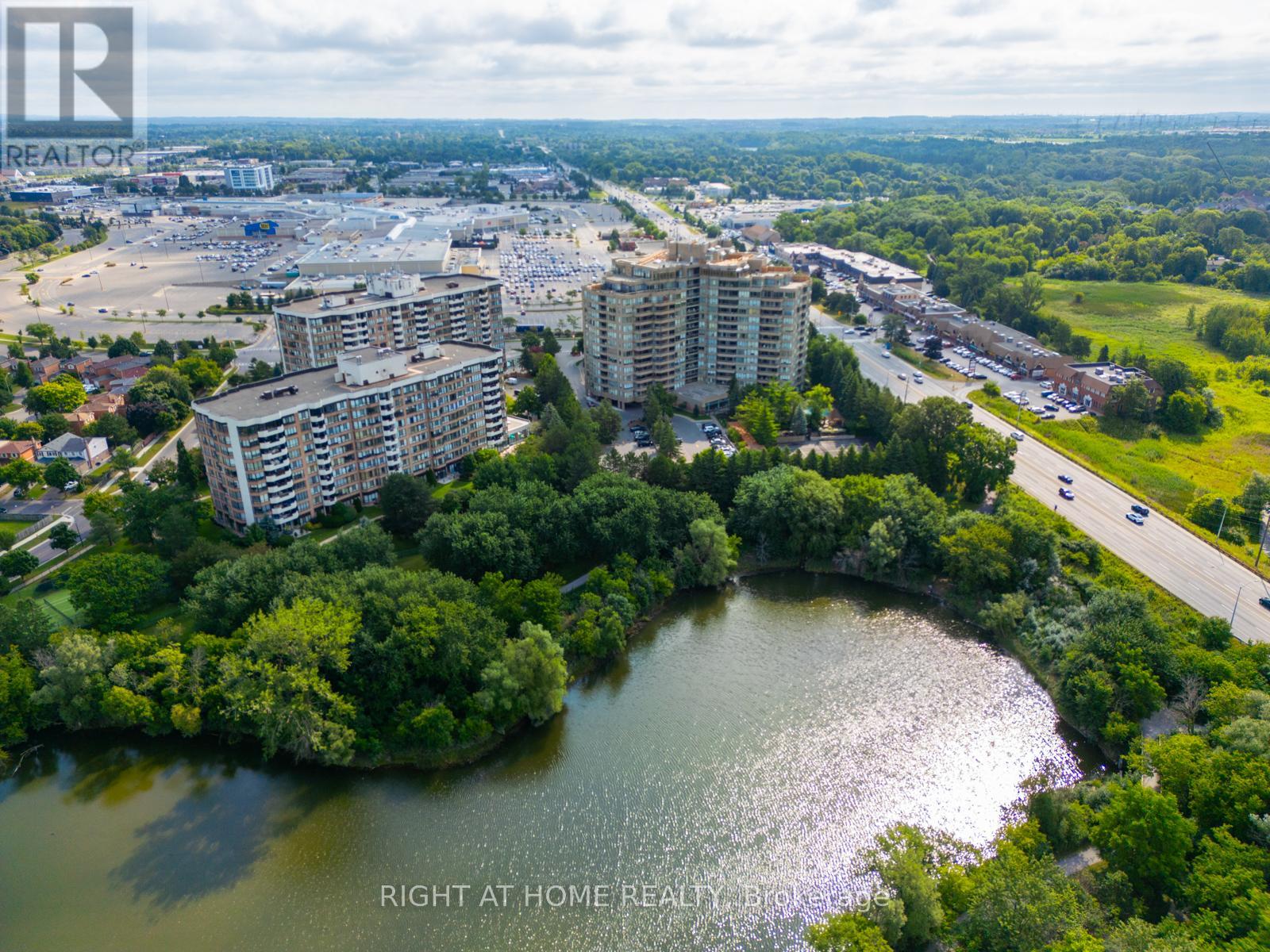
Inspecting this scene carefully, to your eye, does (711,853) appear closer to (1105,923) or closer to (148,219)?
(1105,923)

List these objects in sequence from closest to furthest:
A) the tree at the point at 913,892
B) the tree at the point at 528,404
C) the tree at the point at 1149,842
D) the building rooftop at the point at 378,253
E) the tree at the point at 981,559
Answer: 1. the tree at the point at 913,892
2. the tree at the point at 1149,842
3. the tree at the point at 981,559
4. the tree at the point at 528,404
5. the building rooftop at the point at 378,253

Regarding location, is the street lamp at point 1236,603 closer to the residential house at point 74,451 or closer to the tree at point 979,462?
the tree at point 979,462

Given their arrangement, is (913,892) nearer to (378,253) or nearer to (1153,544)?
(1153,544)

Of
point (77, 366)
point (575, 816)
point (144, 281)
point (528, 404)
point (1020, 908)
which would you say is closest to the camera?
point (1020, 908)

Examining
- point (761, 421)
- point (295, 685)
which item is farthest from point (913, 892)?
point (761, 421)

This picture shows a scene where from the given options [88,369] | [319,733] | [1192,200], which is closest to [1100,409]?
[319,733]

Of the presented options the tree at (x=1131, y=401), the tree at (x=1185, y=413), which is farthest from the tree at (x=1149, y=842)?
the tree at (x=1185, y=413)
